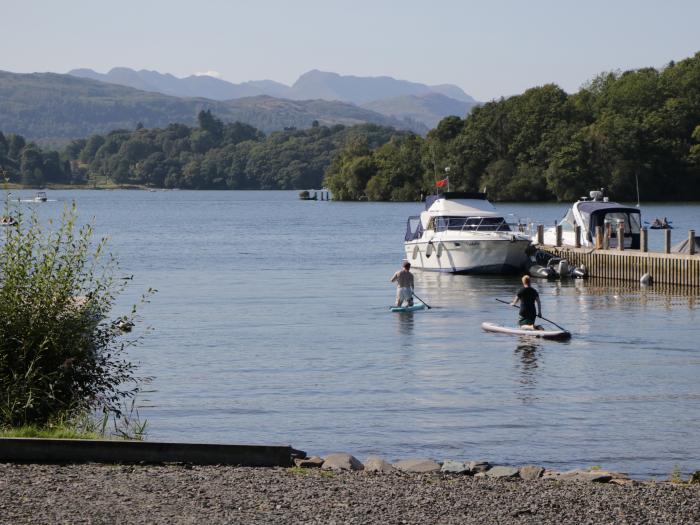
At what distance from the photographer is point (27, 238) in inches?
699

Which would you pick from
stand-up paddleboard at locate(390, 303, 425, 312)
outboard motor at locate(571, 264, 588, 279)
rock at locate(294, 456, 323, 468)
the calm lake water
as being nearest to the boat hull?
the calm lake water

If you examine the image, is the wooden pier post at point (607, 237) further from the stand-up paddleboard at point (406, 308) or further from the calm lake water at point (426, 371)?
the stand-up paddleboard at point (406, 308)

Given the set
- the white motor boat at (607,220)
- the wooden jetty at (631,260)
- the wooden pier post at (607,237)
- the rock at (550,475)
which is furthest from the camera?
the white motor boat at (607,220)

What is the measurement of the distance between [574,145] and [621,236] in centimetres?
10689

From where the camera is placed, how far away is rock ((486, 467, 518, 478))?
1457cm

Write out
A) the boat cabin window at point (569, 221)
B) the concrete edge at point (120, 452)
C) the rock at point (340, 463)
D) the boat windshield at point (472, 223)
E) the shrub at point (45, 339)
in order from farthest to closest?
the boat cabin window at point (569, 221) → the boat windshield at point (472, 223) → the shrub at point (45, 339) → the rock at point (340, 463) → the concrete edge at point (120, 452)

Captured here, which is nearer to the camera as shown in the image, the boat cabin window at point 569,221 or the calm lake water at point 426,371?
the calm lake water at point 426,371

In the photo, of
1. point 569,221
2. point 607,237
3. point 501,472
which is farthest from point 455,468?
point 569,221

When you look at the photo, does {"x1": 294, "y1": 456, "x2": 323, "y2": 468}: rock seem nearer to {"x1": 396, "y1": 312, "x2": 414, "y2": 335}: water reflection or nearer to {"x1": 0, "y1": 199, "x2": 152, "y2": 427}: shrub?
{"x1": 0, "y1": 199, "x2": 152, "y2": 427}: shrub

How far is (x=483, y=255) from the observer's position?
182 ft

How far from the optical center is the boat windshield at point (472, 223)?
2222 inches

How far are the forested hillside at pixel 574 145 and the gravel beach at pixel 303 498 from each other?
14473 cm

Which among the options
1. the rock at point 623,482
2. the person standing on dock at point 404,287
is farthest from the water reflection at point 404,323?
the rock at point 623,482

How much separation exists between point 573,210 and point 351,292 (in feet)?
53.9
